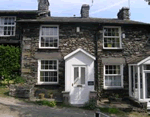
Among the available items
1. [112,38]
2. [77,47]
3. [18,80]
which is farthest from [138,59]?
[18,80]

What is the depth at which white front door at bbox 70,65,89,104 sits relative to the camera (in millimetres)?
9852

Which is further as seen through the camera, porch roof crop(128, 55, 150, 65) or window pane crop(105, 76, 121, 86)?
window pane crop(105, 76, 121, 86)

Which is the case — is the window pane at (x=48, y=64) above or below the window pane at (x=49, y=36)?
below

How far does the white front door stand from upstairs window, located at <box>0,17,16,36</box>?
6.76 metres

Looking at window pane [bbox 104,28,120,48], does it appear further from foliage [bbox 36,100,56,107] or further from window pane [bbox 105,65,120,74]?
foliage [bbox 36,100,56,107]

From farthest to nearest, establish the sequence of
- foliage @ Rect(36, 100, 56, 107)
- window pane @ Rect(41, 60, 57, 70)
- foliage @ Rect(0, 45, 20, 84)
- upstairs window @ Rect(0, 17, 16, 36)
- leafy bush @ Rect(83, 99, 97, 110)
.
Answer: upstairs window @ Rect(0, 17, 16, 36)
foliage @ Rect(0, 45, 20, 84)
window pane @ Rect(41, 60, 57, 70)
leafy bush @ Rect(83, 99, 97, 110)
foliage @ Rect(36, 100, 56, 107)

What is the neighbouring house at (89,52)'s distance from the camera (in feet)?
35.3

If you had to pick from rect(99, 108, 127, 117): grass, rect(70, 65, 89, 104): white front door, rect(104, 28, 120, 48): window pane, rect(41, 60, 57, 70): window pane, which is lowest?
rect(99, 108, 127, 117): grass

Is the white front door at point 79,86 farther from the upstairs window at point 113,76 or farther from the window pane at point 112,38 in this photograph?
the window pane at point 112,38

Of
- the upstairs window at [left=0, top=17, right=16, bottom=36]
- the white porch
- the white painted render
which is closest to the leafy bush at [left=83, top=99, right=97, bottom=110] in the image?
the white painted render

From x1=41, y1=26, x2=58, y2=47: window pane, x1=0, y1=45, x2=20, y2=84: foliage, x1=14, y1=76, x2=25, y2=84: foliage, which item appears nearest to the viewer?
x1=14, y1=76, x2=25, y2=84: foliage

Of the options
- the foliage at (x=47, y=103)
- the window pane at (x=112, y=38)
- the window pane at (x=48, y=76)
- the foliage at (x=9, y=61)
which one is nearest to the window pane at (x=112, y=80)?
the window pane at (x=112, y=38)

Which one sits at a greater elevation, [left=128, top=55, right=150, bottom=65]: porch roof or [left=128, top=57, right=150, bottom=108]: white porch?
[left=128, top=55, right=150, bottom=65]: porch roof

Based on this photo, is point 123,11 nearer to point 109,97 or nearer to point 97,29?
point 97,29
